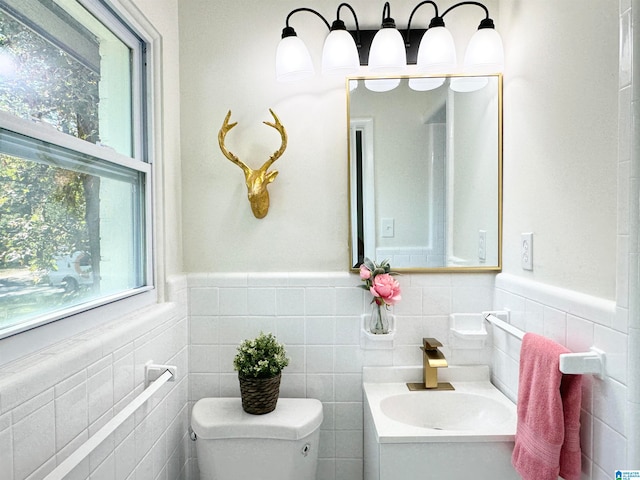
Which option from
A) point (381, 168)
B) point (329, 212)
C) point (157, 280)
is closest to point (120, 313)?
point (157, 280)

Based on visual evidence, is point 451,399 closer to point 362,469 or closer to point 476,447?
point 476,447

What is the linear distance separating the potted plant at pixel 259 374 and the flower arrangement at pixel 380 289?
378 millimetres

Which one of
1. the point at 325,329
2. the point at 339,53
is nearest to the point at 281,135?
the point at 339,53

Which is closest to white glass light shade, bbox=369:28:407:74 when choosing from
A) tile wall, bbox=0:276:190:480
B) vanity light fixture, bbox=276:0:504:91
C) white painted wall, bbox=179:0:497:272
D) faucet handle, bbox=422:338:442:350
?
vanity light fixture, bbox=276:0:504:91

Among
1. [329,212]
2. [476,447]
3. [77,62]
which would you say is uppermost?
[77,62]

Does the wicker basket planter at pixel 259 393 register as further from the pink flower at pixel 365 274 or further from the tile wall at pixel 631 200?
the tile wall at pixel 631 200

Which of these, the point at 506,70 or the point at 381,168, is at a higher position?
the point at 506,70

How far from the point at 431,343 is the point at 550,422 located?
563mm

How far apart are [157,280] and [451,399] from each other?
1130mm

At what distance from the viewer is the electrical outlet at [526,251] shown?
1351mm

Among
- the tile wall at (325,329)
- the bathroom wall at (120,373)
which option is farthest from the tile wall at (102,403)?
the tile wall at (325,329)

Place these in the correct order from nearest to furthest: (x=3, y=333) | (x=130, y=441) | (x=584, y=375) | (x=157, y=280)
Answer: (x=3, y=333)
(x=584, y=375)
(x=130, y=441)
(x=157, y=280)

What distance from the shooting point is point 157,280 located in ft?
4.88

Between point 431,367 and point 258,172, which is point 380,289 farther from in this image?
point 258,172
